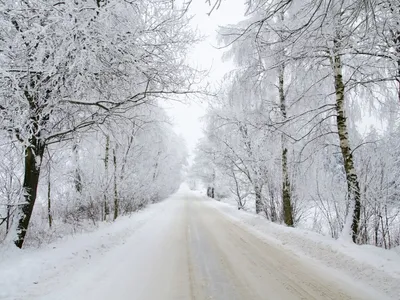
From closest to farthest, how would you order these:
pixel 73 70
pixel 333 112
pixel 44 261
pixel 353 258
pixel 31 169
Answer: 1. pixel 73 70
2. pixel 44 261
3. pixel 353 258
4. pixel 31 169
5. pixel 333 112

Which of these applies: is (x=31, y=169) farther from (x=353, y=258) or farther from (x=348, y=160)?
(x=348, y=160)

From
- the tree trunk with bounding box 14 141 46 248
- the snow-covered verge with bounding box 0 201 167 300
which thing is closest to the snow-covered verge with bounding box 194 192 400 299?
the snow-covered verge with bounding box 0 201 167 300

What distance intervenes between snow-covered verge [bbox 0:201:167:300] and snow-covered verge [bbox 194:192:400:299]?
5135mm

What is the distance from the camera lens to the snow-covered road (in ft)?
14.1

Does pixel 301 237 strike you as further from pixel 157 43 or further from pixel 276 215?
pixel 157 43

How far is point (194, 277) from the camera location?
5141 mm

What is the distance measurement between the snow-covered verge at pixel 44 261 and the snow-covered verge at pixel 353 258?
513cm

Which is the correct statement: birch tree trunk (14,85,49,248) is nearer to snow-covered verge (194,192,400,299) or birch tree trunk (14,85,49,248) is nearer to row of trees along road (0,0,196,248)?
row of trees along road (0,0,196,248)

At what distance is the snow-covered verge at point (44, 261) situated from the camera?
4.52 m

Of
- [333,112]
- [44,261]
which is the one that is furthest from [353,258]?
[44,261]

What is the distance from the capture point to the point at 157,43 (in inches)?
254

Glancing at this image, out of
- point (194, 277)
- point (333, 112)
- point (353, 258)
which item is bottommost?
point (194, 277)

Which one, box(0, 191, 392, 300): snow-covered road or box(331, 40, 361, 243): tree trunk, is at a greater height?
box(331, 40, 361, 243): tree trunk

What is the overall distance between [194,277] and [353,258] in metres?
3.32
